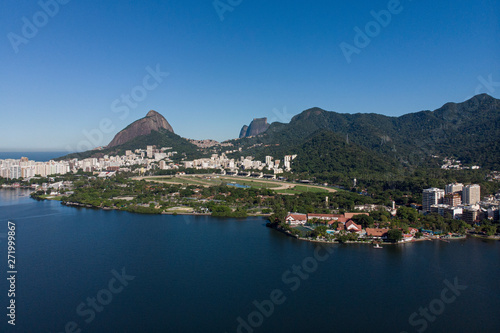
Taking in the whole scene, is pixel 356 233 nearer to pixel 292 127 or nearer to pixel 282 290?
A: pixel 282 290

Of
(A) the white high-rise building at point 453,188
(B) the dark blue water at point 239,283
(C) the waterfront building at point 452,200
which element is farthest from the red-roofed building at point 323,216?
(A) the white high-rise building at point 453,188

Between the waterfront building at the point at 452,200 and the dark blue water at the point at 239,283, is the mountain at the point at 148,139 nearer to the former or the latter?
the waterfront building at the point at 452,200

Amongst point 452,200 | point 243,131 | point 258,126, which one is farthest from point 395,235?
point 243,131

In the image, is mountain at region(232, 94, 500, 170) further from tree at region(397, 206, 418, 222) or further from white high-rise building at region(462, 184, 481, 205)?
tree at region(397, 206, 418, 222)

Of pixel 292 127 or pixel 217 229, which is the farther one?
pixel 292 127

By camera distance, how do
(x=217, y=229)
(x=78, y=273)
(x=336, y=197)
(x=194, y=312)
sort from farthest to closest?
(x=336, y=197)
(x=217, y=229)
(x=78, y=273)
(x=194, y=312)

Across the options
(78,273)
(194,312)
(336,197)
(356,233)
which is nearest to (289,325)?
(194,312)

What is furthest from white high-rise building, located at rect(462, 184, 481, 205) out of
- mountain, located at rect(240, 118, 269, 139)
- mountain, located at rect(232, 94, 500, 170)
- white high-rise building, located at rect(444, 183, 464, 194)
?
mountain, located at rect(240, 118, 269, 139)
